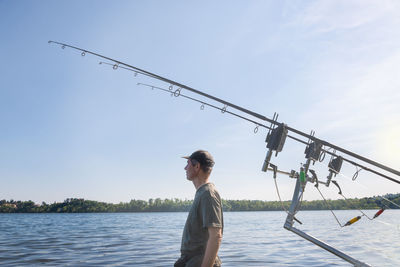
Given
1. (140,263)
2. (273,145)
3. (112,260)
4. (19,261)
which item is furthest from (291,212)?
(19,261)

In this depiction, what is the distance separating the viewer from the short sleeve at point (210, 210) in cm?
315

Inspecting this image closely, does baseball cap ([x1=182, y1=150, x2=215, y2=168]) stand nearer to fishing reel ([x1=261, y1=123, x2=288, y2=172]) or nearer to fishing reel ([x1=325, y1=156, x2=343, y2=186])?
fishing reel ([x1=261, y1=123, x2=288, y2=172])

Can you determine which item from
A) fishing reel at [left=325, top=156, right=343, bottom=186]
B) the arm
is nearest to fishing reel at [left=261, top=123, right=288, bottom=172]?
fishing reel at [left=325, top=156, right=343, bottom=186]

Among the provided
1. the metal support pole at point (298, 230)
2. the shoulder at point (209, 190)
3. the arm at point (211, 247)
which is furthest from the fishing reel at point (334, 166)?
the arm at point (211, 247)

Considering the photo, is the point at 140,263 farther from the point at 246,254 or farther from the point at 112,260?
the point at 246,254

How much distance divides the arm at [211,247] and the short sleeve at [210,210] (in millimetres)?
55

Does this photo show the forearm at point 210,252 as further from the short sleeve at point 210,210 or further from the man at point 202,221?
the short sleeve at point 210,210

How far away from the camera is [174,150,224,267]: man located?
313 centimetres

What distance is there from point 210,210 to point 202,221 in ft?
0.70

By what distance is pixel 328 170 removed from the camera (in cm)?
571

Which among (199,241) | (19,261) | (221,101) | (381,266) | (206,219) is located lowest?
(19,261)

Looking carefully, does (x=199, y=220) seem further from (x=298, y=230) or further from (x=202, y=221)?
(x=298, y=230)

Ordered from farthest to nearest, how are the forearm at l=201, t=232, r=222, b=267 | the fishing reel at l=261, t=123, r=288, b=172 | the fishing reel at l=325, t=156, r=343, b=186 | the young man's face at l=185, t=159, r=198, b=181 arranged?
the fishing reel at l=325, t=156, r=343, b=186
the fishing reel at l=261, t=123, r=288, b=172
the young man's face at l=185, t=159, r=198, b=181
the forearm at l=201, t=232, r=222, b=267

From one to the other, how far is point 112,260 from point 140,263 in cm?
153
